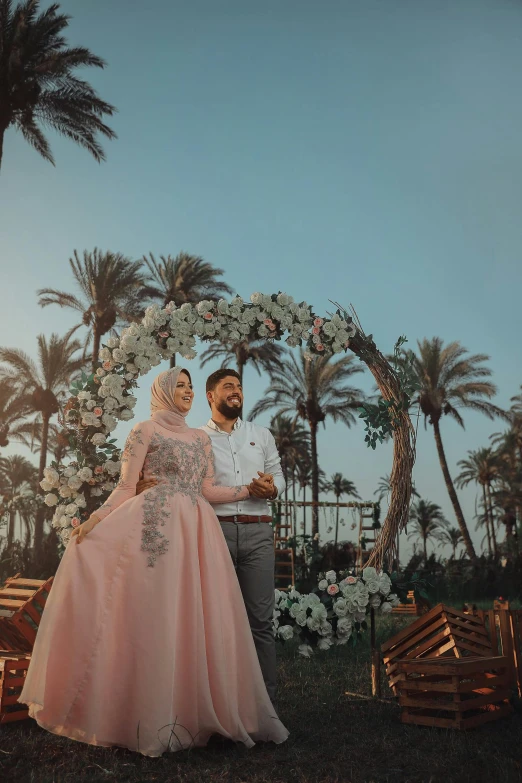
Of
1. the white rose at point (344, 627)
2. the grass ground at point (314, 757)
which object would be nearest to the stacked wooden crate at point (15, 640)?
the grass ground at point (314, 757)

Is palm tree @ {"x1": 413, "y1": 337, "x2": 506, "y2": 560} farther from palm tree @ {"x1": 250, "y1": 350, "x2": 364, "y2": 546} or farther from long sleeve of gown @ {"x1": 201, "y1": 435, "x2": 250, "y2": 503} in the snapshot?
long sleeve of gown @ {"x1": 201, "y1": 435, "x2": 250, "y2": 503}

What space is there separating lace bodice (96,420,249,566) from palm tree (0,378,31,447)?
25.8m

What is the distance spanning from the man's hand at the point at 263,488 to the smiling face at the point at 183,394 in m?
0.76

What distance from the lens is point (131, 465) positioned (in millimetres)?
4684

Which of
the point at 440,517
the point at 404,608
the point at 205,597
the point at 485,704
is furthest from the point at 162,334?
the point at 440,517

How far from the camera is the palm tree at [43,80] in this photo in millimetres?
14641

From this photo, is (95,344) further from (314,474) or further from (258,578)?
(258,578)

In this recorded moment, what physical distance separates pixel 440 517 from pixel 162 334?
4400cm

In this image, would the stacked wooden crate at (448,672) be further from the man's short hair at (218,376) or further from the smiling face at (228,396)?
the man's short hair at (218,376)

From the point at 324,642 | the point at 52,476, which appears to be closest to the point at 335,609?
the point at 324,642

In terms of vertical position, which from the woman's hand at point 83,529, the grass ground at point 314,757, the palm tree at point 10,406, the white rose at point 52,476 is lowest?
the grass ground at point 314,757

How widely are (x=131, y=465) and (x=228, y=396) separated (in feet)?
3.80

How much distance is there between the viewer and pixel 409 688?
520 centimetres

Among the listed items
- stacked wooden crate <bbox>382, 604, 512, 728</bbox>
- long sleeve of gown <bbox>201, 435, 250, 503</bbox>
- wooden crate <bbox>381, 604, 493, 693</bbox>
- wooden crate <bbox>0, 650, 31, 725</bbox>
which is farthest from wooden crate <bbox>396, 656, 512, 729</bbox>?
wooden crate <bbox>0, 650, 31, 725</bbox>
